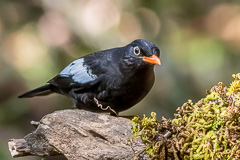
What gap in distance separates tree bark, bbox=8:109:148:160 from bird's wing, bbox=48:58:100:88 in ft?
4.19

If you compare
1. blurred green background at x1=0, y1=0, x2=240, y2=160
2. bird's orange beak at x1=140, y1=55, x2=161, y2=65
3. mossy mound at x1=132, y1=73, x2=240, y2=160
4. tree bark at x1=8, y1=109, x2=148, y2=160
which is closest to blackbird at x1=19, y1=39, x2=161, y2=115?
bird's orange beak at x1=140, y1=55, x2=161, y2=65

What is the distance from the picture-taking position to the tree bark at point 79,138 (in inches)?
113

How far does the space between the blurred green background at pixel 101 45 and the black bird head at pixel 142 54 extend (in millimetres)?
3094

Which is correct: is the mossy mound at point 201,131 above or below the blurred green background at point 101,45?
below

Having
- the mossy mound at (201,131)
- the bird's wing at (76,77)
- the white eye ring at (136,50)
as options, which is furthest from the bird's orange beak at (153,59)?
the mossy mound at (201,131)

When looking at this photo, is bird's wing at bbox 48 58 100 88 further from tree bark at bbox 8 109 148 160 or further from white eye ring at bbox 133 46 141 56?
tree bark at bbox 8 109 148 160

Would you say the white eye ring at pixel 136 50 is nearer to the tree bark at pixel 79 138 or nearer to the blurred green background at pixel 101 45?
the tree bark at pixel 79 138

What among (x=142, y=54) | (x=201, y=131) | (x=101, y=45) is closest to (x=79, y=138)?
(x=201, y=131)

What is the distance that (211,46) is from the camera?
7578 millimetres

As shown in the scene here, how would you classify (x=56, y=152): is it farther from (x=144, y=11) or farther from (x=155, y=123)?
(x=144, y=11)

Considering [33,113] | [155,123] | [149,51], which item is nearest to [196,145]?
[155,123]

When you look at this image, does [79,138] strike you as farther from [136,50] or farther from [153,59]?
[136,50]

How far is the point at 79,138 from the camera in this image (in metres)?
3.04

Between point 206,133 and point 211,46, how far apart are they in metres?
5.40
